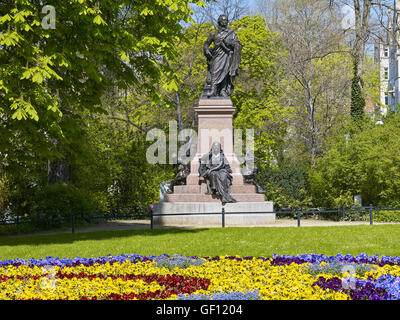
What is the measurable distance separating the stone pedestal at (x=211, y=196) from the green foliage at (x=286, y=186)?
472 centimetres

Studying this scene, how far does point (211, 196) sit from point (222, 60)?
5642 millimetres

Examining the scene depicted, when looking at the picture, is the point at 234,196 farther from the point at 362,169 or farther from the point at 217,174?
the point at 362,169

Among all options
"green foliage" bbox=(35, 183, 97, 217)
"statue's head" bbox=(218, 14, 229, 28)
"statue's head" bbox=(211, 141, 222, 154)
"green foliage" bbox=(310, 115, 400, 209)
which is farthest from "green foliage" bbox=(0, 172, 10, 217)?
"green foliage" bbox=(310, 115, 400, 209)

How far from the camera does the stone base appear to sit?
19695 millimetres

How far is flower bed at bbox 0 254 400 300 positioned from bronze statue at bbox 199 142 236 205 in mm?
9472

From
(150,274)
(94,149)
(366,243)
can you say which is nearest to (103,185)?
(94,149)

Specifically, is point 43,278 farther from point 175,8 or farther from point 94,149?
point 94,149

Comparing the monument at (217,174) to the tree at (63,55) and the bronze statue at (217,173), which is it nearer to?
the bronze statue at (217,173)

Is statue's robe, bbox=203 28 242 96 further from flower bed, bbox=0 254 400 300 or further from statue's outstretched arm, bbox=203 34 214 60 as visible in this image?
flower bed, bbox=0 254 400 300

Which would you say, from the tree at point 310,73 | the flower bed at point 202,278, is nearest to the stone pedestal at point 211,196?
the flower bed at point 202,278

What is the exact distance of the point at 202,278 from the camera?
8609 mm

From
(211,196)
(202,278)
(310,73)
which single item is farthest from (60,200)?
(310,73)

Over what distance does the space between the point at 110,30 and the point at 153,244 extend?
17.4 feet

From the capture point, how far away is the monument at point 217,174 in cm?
1998
